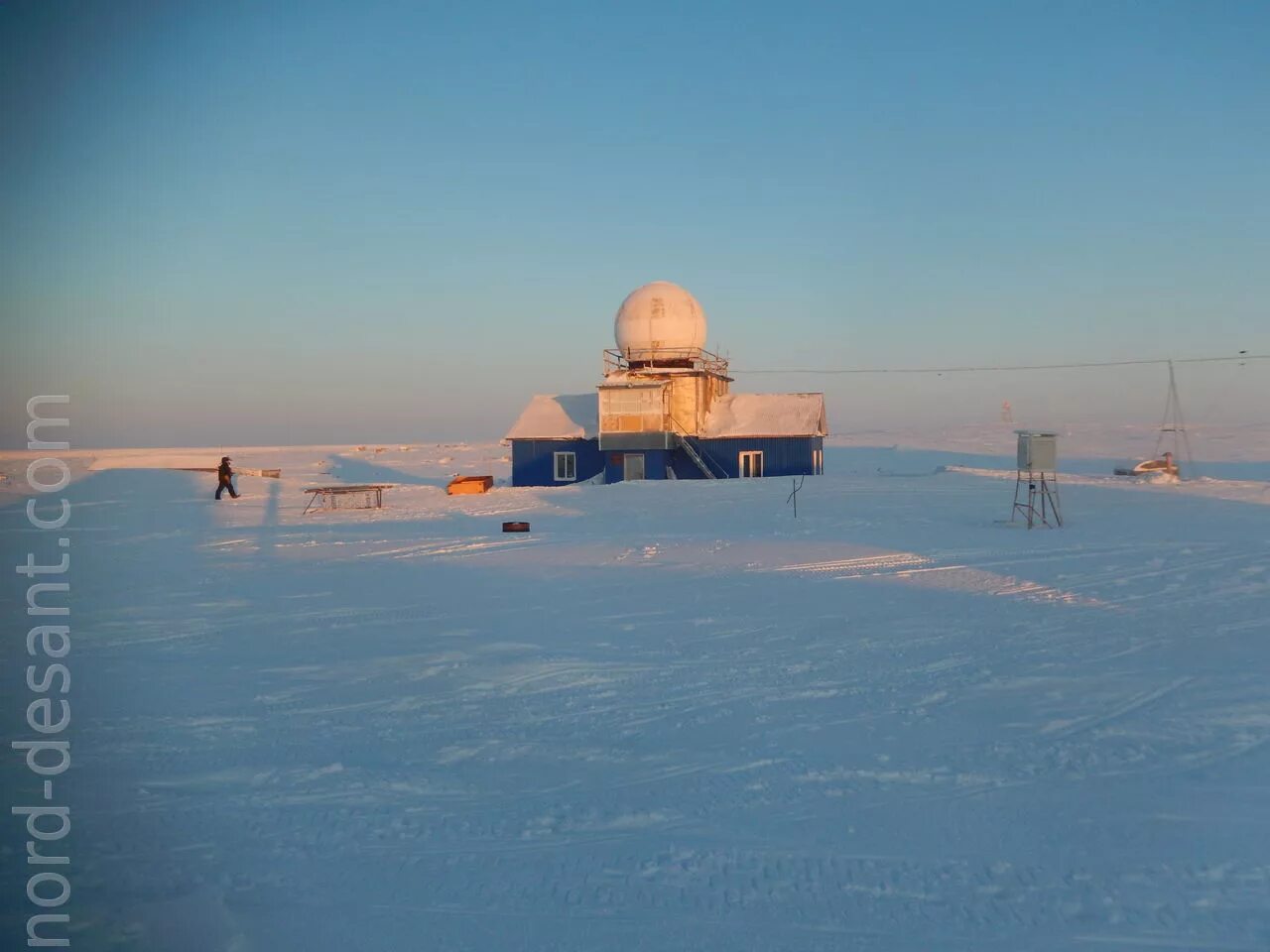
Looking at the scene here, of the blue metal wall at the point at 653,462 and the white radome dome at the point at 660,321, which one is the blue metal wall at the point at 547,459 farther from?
the white radome dome at the point at 660,321

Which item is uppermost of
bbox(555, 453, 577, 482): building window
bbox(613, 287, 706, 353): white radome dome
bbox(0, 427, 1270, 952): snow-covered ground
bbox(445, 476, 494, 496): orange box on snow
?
bbox(613, 287, 706, 353): white radome dome

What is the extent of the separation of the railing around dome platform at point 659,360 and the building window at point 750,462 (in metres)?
4.19

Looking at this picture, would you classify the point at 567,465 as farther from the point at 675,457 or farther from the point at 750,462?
the point at 750,462

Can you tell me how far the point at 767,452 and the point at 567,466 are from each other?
814 centimetres

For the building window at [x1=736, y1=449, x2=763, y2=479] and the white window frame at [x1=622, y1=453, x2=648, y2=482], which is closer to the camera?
the white window frame at [x1=622, y1=453, x2=648, y2=482]

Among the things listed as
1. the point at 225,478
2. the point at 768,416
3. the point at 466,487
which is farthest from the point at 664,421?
the point at 225,478

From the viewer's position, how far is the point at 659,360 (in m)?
39.5

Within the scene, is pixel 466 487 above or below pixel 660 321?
below

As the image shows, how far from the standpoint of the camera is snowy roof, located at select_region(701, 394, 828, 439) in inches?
1470

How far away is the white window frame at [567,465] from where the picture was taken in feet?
127

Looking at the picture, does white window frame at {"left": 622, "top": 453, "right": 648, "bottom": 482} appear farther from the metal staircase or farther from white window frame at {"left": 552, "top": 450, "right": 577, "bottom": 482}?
white window frame at {"left": 552, "top": 450, "right": 577, "bottom": 482}

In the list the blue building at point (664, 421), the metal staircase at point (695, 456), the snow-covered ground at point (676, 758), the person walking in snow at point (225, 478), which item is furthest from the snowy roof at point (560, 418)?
the snow-covered ground at point (676, 758)

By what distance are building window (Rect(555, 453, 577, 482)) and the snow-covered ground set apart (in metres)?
22.6

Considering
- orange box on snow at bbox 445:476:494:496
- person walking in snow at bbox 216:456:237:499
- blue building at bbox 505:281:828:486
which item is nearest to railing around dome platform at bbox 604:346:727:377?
blue building at bbox 505:281:828:486
